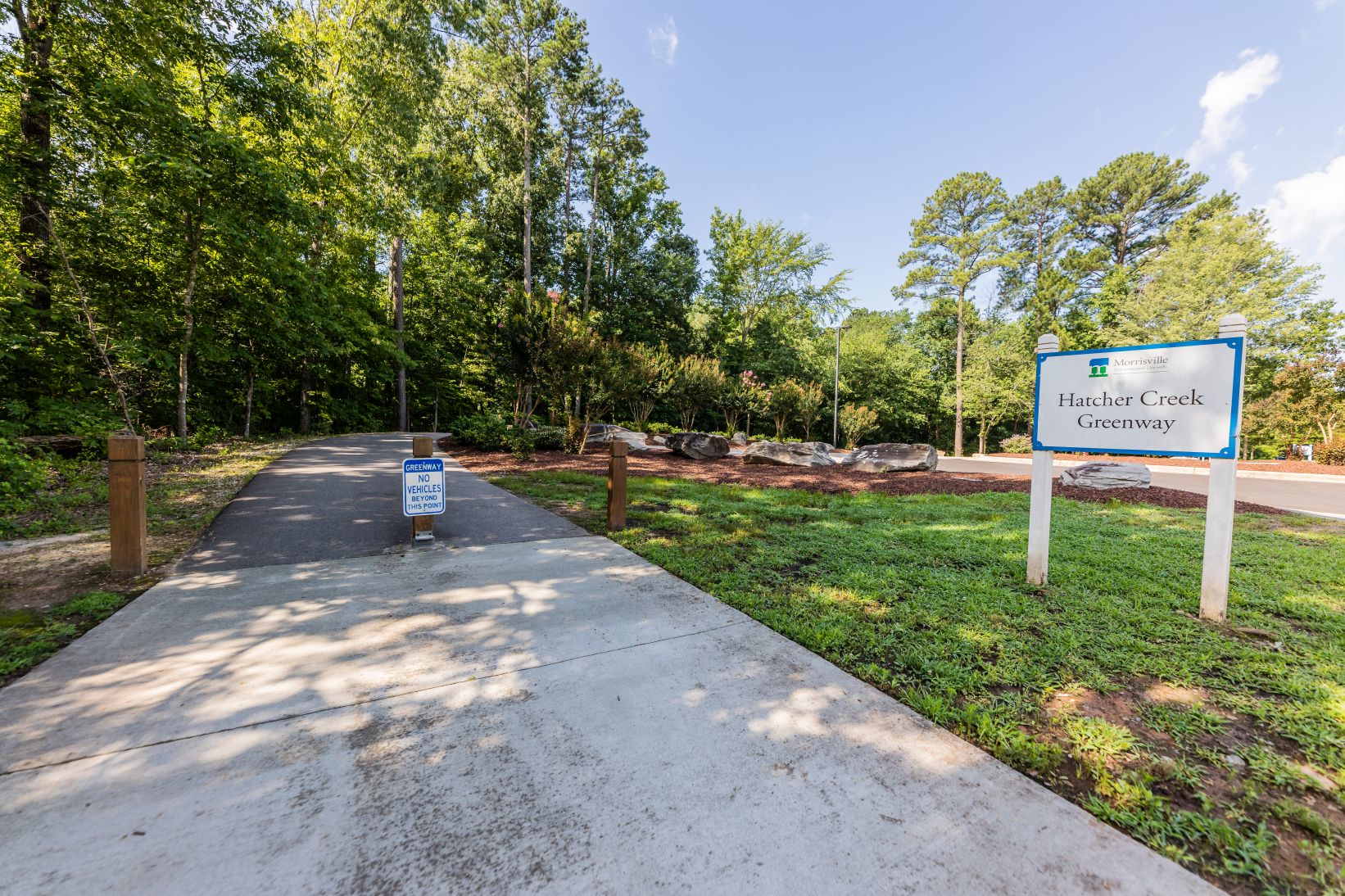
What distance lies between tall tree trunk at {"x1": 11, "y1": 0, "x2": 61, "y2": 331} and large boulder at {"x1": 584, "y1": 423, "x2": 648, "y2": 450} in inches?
413

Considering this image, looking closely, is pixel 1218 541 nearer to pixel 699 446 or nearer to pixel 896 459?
pixel 896 459

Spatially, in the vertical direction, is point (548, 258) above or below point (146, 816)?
above

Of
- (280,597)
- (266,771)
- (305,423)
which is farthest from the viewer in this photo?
(305,423)

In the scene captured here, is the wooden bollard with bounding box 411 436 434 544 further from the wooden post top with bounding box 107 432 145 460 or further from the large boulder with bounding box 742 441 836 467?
the large boulder with bounding box 742 441 836 467

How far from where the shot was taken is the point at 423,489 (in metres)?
4.59

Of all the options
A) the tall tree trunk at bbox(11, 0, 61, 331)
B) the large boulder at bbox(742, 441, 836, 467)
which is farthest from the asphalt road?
the tall tree trunk at bbox(11, 0, 61, 331)

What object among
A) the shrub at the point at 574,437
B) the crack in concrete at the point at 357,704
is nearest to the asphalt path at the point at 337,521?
the crack in concrete at the point at 357,704

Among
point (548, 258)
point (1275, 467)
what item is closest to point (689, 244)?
point (548, 258)

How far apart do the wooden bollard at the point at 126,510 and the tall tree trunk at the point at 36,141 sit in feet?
22.0

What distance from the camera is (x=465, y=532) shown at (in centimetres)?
502

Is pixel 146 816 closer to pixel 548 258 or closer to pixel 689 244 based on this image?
pixel 548 258

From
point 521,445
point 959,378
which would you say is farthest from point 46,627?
point 959,378

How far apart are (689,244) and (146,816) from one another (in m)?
27.1

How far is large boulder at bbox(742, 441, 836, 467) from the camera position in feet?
38.9
